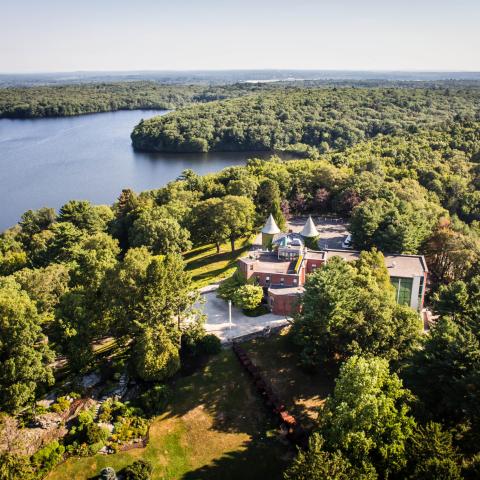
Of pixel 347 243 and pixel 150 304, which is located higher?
pixel 150 304

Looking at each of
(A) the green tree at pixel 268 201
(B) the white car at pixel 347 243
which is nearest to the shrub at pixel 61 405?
(B) the white car at pixel 347 243

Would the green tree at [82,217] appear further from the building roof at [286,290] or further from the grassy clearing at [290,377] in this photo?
the grassy clearing at [290,377]

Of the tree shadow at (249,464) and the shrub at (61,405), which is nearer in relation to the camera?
the tree shadow at (249,464)

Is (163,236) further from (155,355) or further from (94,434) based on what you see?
(94,434)

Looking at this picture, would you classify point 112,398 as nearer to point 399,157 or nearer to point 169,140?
point 399,157

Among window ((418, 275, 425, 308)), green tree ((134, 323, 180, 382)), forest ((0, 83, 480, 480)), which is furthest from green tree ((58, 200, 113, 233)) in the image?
window ((418, 275, 425, 308))

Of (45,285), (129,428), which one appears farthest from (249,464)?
(45,285)

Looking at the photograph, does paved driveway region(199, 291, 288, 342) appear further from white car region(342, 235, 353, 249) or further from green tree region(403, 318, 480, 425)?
white car region(342, 235, 353, 249)
